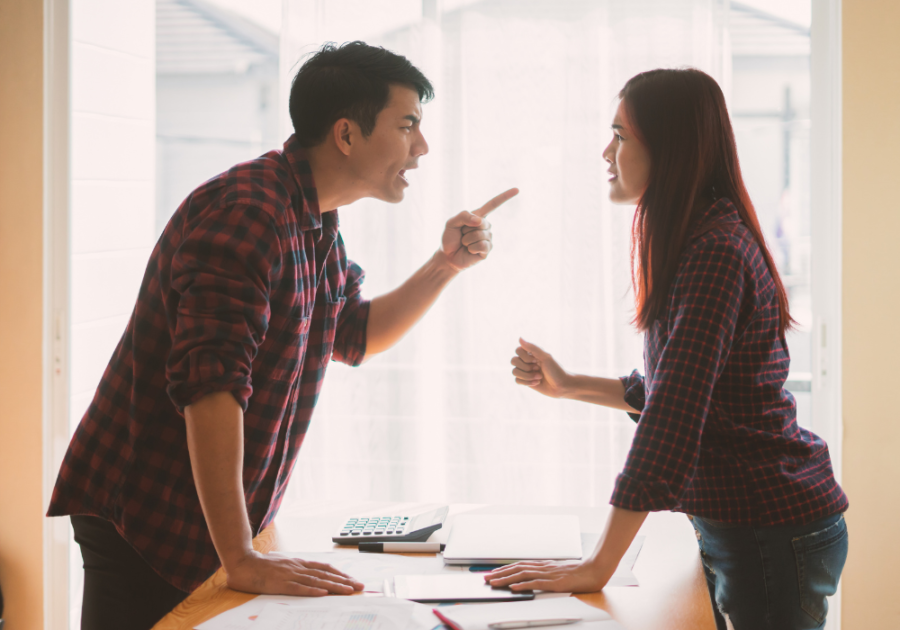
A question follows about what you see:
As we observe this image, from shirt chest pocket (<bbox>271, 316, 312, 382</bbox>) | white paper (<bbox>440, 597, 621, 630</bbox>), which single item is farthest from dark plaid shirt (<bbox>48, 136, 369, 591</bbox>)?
white paper (<bbox>440, 597, 621, 630</bbox>)

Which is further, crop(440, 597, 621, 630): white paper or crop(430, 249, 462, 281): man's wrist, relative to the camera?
crop(430, 249, 462, 281): man's wrist

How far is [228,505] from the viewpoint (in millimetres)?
1025

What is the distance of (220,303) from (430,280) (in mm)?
690

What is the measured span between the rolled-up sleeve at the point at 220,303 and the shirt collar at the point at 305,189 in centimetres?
18

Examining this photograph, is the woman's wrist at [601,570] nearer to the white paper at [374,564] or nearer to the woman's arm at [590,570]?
the woman's arm at [590,570]

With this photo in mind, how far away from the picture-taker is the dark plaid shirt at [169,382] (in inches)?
42.4

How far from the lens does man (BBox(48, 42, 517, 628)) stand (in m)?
1.02

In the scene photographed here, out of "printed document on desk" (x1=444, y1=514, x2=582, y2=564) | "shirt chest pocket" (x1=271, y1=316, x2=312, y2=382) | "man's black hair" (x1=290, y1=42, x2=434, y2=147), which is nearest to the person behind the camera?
"printed document on desk" (x1=444, y1=514, x2=582, y2=564)

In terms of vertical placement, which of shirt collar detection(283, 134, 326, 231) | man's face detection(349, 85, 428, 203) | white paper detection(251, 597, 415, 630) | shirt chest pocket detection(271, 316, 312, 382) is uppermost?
man's face detection(349, 85, 428, 203)

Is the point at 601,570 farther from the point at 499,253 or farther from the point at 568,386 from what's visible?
the point at 499,253

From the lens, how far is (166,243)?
47.3 inches

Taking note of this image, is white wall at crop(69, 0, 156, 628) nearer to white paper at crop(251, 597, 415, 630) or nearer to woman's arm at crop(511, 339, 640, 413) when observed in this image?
woman's arm at crop(511, 339, 640, 413)

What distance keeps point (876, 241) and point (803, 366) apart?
0.49 metres

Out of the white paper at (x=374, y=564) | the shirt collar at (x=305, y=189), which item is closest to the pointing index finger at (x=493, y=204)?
the shirt collar at (x=305, y=189)
